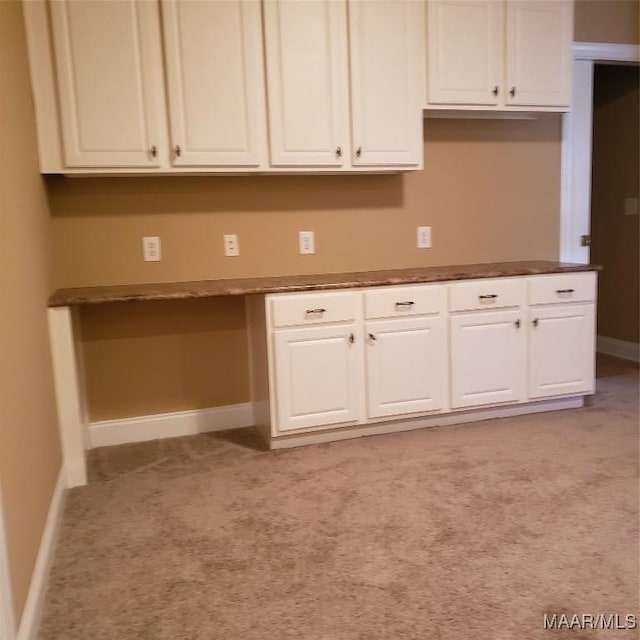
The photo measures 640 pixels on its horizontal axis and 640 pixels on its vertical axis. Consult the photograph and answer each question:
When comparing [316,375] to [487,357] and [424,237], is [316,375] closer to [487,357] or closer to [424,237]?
[487,357]

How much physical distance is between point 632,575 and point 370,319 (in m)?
1.58

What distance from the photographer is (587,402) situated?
367cm

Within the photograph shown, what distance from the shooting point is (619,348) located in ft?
15.9

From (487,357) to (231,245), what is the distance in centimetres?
150

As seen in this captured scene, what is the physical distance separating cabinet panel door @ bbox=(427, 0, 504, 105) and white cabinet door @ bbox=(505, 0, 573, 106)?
0.08 m

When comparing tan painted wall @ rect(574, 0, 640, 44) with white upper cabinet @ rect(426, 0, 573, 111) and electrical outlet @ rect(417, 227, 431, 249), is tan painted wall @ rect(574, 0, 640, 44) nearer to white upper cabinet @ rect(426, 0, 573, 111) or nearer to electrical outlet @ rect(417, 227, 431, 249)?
white upper cabinet @ rect(426, 0, 573, 111)

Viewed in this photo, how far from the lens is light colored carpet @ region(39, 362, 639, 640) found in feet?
5.77

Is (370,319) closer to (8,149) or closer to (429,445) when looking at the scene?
(429,445)

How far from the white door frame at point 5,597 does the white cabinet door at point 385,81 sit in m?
2.33

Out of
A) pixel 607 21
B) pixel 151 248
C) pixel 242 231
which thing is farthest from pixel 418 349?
pixel 607 21

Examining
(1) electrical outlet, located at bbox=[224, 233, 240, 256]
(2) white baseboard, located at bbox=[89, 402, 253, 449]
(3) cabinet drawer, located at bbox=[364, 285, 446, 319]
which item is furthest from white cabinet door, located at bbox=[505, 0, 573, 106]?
(2) white baseboard, located at bbox=[89, 402, 253, 449]

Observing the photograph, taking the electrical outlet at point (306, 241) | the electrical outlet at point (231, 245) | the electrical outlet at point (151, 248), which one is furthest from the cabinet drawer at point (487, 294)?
the electrical outlet at point (151, 248)

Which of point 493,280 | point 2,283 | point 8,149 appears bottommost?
point 493,280

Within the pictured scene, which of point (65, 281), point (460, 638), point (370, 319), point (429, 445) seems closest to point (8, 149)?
point (65, 281)
